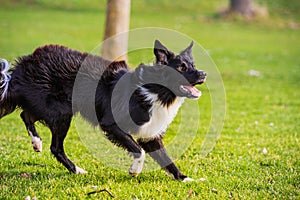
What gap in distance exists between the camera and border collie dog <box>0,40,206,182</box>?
4938 millimetres

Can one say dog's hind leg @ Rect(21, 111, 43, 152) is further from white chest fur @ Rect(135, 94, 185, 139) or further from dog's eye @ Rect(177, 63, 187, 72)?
dog's eye @ Rect(177, 63, 187, 72)

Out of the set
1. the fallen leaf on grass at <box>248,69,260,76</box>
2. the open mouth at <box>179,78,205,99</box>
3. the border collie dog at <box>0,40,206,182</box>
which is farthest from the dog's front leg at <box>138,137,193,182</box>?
the fallen leaf on grass at <box>248,69,260,76</box>

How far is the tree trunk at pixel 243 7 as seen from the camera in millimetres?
26094

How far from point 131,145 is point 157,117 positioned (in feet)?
1.33

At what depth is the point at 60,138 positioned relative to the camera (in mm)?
5324

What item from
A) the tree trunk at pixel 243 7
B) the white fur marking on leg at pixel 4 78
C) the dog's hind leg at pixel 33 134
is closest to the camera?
the white fur marking on leg at pixel 4 78

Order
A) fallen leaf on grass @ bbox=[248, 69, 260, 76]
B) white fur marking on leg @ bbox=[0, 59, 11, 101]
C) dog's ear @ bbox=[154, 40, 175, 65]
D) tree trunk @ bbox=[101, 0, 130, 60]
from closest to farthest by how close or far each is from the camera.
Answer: dog's ear @ bbox=[154, 40, 175, 65] → white fur marking on leg @ bbox=[0, 59, 11, 101] → tree trunk @ bbox=[101, 0, 130, 60] → fallen leaf on grass @ bbox=[248, 69, 260, 76]

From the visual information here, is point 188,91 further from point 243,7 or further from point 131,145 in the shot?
point 243,7

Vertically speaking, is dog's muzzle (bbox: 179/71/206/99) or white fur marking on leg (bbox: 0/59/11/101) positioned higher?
dog's muzzle (bbox: 179/71/206/99)

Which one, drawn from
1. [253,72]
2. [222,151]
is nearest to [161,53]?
[222,151]

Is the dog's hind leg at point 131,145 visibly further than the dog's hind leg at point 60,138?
No

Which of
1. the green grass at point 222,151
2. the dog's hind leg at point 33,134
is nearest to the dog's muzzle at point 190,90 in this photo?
the green grass at point 222,151

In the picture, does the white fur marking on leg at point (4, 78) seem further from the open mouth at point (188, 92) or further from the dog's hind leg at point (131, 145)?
the open mouth at point (188, 92)

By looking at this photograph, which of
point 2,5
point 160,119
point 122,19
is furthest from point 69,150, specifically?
point 2,5
